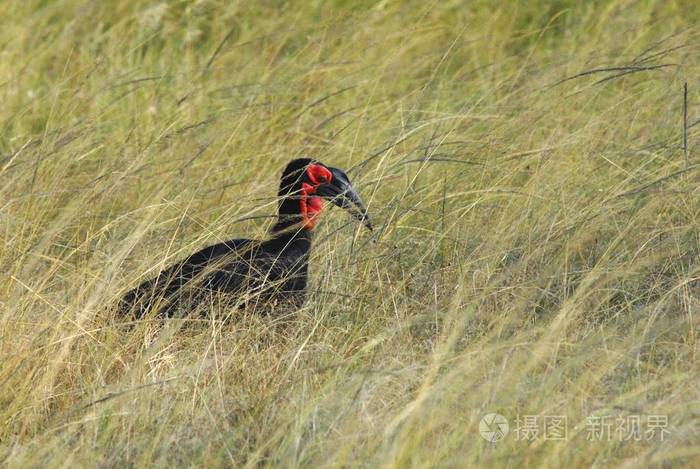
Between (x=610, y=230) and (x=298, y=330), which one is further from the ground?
(x=298, y=330)

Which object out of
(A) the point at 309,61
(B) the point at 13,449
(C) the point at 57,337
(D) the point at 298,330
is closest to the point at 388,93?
(A) the point at 309,61

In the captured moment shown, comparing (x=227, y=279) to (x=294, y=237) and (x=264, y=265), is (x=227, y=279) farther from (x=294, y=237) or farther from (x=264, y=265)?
(x=294, y=237)

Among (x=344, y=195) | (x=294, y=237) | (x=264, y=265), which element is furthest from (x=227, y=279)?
(x=344, y=195)

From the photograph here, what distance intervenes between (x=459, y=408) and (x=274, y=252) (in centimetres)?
143

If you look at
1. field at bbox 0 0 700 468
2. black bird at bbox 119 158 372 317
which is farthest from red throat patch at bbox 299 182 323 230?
field at bbox 0 0 700 468

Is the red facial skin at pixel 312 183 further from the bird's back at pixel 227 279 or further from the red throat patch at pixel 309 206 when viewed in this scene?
the bird's back at pixel 227 279

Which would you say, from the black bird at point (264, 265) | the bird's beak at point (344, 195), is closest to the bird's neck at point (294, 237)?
the black bird at point (264, 265)

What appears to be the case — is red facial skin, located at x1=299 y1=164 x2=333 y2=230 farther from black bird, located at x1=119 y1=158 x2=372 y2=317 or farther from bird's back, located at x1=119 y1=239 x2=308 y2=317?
bird's back, located at x1=119 y1=239 x2=308 y2=317

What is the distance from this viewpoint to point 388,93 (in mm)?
5477

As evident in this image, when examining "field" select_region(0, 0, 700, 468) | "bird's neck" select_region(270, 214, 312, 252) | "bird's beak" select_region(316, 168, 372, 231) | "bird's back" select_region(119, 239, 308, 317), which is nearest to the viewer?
"field" select_region(0, 0, 700, 468)

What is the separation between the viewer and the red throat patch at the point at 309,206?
162 inches

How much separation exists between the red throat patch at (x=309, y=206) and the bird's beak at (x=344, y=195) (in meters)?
0.04

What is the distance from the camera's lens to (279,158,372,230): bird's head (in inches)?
157

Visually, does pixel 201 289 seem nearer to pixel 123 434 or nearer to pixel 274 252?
pixel 274 252
